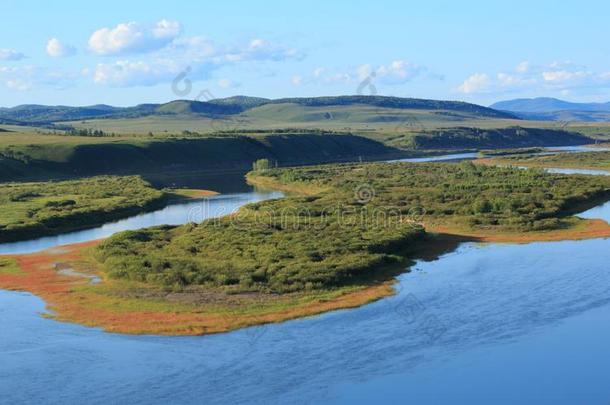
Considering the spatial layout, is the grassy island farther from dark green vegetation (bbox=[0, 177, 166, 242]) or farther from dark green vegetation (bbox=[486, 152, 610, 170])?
dark green vegetation (bbox=[486, 152, 610, 170])

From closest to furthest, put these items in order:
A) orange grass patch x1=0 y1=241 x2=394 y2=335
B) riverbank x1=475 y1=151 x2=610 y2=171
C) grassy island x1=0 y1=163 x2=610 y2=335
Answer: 1. orange grass patch x1=0 y1=241 x2=394 y2=335
2. grassy island x1=0 y1=163 x2=610 y2=335
3. riverbank x1=475 y1=151 x2=610 y2=171

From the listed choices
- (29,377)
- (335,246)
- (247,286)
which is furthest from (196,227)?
(29,377)

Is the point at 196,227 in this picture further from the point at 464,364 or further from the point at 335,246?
the point at 464,364

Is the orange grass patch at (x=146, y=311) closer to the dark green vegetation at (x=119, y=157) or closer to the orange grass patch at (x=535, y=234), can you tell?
the orange grass patch at (x=535, y=234)

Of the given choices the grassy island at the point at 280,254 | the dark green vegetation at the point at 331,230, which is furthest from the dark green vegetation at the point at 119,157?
the grassy island at the point at 280,254

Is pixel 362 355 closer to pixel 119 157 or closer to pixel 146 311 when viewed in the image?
pixel 146 311

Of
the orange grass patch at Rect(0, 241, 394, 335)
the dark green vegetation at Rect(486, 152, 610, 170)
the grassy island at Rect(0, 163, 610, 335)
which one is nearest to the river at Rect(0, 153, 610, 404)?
the orange grass patch at Rect(0, 241, 394, 335)
